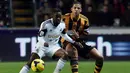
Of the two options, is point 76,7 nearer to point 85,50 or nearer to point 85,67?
point 85,50

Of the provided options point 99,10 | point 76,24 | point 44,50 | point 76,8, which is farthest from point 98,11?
point 44,50

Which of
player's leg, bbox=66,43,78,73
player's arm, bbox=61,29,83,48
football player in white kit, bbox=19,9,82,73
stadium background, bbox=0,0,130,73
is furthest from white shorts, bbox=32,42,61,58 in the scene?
stadium background, bbox=0,0,130,73

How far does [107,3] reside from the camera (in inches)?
793

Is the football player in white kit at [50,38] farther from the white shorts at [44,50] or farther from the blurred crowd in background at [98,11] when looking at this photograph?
the blurred crowd in background at [98,11]

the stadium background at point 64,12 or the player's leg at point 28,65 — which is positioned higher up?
the player's leg at point 28,65

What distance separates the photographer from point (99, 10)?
19.8m

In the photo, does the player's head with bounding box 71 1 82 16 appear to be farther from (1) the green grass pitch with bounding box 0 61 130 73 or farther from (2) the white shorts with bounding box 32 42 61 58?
(1) the green grass pitch with bounding box 0 61 130 73

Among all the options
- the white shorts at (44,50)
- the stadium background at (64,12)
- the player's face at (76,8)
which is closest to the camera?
the white shorts at (44,50)

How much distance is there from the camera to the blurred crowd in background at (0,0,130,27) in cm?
1966

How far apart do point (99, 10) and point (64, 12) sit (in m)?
1.33

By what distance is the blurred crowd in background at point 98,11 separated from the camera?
19.7 m

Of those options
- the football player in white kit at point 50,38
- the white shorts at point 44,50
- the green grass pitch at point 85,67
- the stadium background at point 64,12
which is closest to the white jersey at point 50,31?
the football player in white kit at point 50,38

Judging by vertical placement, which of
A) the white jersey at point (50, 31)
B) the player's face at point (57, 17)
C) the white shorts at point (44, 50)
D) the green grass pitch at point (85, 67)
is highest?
the player's face at point (57, 17)

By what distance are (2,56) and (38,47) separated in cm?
711
